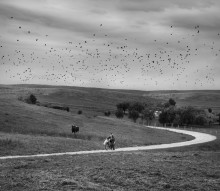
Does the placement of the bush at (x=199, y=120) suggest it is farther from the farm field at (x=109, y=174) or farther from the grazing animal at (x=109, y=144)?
the farm field at (x=109, y=174)

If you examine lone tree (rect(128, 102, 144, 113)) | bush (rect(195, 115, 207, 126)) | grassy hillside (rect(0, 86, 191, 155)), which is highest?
lone tree (rect(128, 102, 144, 113))

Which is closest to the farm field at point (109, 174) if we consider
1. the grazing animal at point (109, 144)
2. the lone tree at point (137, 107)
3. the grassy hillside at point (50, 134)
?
the grassy hillside at point (50, 134)

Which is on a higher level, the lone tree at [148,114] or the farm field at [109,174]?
the lone tree at [148,114]

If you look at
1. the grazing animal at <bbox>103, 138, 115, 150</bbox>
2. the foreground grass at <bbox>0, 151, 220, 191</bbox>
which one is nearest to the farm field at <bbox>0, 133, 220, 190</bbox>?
the foreground grass at <bbox>0, 151, 220, 191</bbox>

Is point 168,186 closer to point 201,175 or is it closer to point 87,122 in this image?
point 201,175

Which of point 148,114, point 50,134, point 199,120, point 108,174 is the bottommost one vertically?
point 50,134

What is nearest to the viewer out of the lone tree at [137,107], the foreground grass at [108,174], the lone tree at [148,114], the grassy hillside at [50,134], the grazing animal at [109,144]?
the foreground grass at [108,174]

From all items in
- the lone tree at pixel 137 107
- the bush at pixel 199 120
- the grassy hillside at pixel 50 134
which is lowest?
the grassy hillside at pixel 50 134

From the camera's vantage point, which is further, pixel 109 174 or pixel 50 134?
pixel 50 134

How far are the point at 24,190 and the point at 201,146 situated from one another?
48.8 m

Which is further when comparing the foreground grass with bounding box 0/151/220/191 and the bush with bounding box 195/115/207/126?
the bush with bounding box 195/115/207/126

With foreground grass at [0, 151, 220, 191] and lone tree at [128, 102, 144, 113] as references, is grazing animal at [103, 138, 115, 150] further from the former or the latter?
lone tree at [128, 102, 144, 113]

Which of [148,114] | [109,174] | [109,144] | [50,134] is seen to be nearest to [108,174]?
[109,174]

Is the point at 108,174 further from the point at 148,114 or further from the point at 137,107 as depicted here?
the point at 137,107
